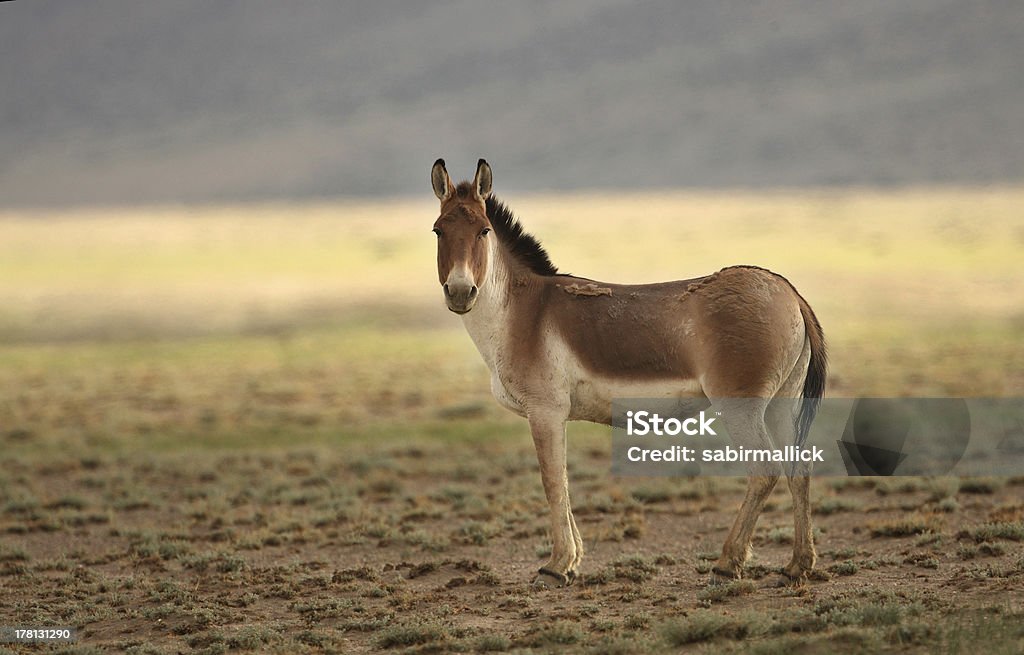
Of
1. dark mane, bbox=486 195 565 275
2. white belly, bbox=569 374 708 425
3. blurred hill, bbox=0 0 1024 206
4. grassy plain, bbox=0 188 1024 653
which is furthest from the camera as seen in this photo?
blurred hill, bbox=0 0 1024 206

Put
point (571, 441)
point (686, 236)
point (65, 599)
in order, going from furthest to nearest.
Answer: point (686, 236) → point (571, 441) → point (65, 599)

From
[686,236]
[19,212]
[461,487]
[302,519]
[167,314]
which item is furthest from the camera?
[19,212]

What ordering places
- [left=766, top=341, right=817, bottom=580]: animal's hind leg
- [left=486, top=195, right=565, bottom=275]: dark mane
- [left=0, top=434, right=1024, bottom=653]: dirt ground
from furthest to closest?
[left=486, top=195, right=565, bottom=275]: dark mane, [left=766, top=341, right=817, bottom=580]: animal's hind leg, [left=0, top=434, right=1024, bottom=653]: dirt ground

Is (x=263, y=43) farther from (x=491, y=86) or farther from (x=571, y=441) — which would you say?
(x=571, y=441)

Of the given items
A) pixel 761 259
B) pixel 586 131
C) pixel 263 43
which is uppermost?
pixel 263 43

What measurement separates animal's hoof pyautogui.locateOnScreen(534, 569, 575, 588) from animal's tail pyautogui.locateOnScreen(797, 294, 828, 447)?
7.63ft

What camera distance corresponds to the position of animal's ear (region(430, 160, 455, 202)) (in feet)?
30.9

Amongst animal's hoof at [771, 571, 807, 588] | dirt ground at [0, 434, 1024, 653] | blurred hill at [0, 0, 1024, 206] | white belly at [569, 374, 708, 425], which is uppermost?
blurred hill at [0, 0, 1024, 206]

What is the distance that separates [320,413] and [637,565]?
2132 cm

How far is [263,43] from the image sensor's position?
142 m

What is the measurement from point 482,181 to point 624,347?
1862 mm

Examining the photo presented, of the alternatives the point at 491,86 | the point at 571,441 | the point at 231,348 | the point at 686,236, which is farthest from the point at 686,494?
the point at 491,86

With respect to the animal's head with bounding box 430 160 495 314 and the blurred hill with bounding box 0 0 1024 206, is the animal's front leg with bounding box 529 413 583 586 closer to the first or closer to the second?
the animal's head with bounding box 430 160 495 314

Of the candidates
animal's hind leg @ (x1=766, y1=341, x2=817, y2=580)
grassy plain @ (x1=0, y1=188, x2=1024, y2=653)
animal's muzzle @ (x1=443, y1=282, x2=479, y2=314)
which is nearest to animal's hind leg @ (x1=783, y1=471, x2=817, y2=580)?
animal's hind leg @ (x1=766, y1=341, x2=817, y2=580)
